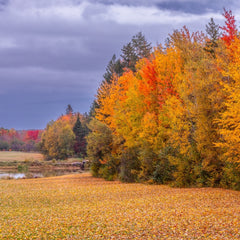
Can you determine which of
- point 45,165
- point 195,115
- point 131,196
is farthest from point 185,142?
point 45,165

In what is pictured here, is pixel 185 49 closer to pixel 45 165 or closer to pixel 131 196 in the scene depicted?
pixel 131 196

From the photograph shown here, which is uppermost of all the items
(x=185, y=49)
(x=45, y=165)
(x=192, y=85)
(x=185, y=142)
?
(x=185, y=49)

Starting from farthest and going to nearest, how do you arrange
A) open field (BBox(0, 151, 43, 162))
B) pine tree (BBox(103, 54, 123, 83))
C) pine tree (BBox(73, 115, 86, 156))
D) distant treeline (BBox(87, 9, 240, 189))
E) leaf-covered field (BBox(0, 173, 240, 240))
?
pine tree (BBox(73, 115, 86, 156)) < open field (BBox(0, 151, 43, 162)) < pine tree (BBox(103, 54, 123, 83)) < distant treeline (BBox(87, 9, 240, 189)) < leaf-covered field (BBox(0, 173, 240, 240))

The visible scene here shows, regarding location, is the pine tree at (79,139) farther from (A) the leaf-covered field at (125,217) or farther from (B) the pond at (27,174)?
(A) the leaf-covered field at (125,217)

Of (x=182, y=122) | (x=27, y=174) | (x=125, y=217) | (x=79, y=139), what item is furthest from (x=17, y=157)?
(x=125, y=217)

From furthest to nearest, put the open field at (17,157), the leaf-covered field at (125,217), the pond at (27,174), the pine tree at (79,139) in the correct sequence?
the pine tree at (79,139), the open field at (17,157), the pond at (27,174), the leaf-covered field at (125,217)

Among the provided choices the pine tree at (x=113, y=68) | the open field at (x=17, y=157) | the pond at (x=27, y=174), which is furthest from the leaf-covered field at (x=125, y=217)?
the open field at (x=17, y=157)

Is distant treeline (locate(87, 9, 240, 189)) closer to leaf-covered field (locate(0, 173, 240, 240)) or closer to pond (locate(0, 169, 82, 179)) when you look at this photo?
leaf-covered field (locate(0, 173, 240, 240))

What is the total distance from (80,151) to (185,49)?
214ft

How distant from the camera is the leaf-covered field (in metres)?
10.7

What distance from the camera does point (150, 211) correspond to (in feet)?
46.7

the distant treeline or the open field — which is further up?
the distant treeline

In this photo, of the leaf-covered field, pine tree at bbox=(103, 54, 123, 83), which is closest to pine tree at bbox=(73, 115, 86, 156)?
pine tree at bbox=(103, 54, 123, 83)

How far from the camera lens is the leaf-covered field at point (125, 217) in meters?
10.7
